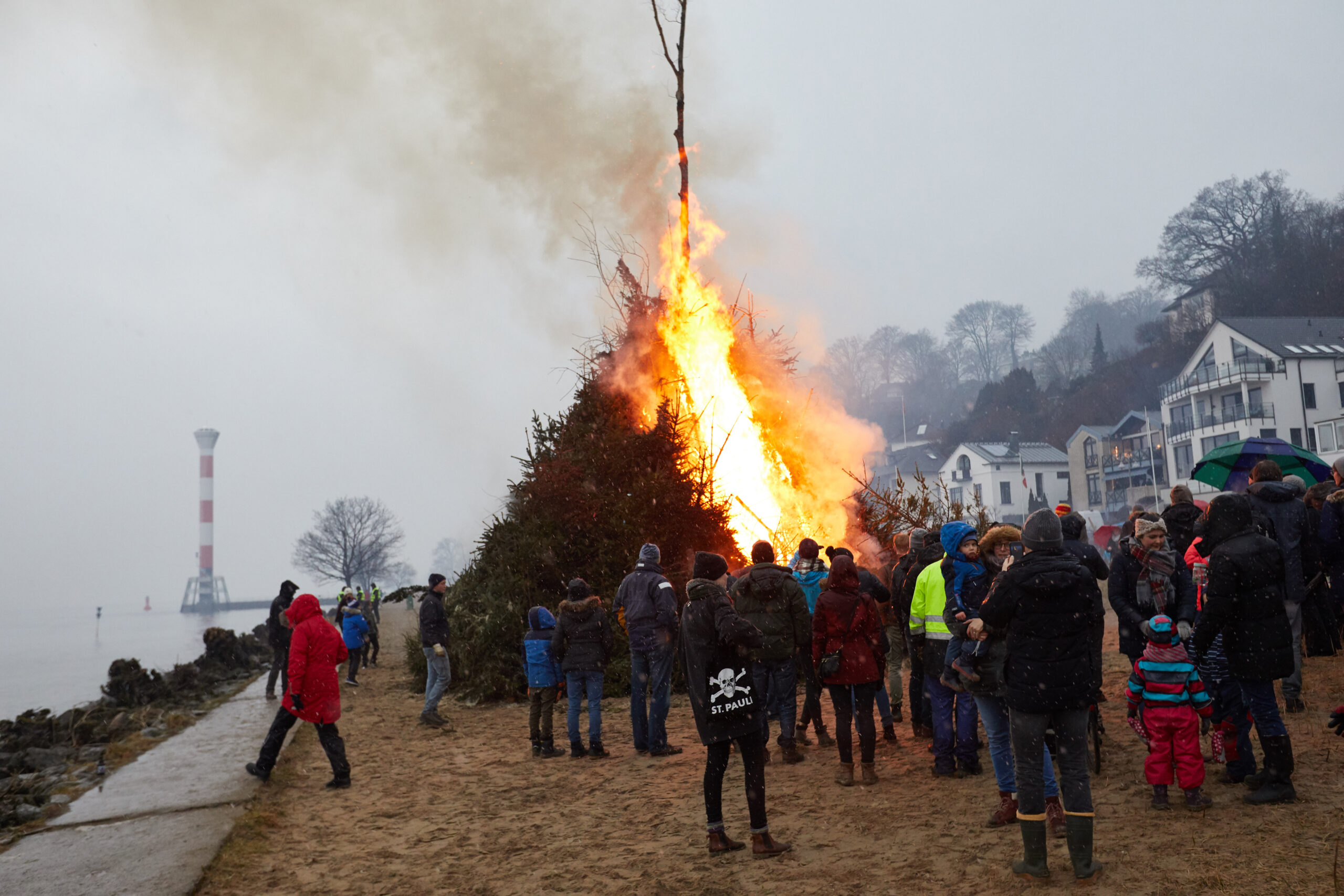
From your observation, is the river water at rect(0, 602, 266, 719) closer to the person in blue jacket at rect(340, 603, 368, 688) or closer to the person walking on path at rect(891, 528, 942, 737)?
the person in blue jacket at rect(340, 603, 368, 688)

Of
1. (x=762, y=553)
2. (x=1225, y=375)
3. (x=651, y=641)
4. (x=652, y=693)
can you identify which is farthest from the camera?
(x=1225, y=375)

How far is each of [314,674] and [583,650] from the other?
2.89 metres

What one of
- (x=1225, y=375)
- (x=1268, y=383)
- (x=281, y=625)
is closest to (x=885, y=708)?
(x=281, y=625)

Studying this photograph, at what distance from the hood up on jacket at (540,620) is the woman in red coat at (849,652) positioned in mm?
3858

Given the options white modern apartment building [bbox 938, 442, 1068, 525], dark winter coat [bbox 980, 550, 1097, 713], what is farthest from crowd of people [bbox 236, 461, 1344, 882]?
Result: white modern apartment building [bbox 938, 442, 1068, 525]

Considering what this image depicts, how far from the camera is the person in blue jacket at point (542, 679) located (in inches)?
427

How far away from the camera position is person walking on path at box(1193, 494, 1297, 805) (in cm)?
614

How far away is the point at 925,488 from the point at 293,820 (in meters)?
12.3

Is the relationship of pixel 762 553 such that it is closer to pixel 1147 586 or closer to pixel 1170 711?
pixel 1147 586

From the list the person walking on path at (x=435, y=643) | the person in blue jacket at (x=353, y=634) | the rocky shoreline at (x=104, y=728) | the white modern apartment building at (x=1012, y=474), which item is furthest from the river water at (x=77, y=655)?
the white modern apartment building at (x=1012, y=474)

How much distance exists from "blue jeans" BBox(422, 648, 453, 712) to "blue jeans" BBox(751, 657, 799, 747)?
5.49 metres

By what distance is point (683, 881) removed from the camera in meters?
6.12

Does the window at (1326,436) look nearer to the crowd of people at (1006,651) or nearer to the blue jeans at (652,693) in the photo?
the crowd of people at (1006,651)

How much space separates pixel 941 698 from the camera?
803 centimetres
